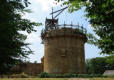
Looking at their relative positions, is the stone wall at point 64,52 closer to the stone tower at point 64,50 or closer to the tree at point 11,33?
the stone tower at point 64,50

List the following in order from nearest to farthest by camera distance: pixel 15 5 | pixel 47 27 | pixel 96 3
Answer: pixel 96 3
pixel 15 5
pixel 47 27

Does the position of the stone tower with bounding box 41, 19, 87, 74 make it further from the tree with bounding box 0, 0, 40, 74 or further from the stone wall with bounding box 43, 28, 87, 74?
the tree with bounding box 0, 0, 40, 74

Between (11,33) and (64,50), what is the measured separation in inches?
935

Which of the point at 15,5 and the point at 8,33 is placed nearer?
the point at 8,33

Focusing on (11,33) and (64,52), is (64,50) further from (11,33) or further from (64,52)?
(11,33)

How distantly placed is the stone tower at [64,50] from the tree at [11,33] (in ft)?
71.1

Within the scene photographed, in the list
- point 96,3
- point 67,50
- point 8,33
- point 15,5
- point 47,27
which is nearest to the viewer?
point 96,3

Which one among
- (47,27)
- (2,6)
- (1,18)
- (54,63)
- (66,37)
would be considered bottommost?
(54,63)

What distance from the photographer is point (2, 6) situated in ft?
28.7

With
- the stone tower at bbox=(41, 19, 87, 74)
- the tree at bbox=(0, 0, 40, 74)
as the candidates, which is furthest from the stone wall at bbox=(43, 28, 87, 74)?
→ the tree at bbox=(0, 0, 40, 74)

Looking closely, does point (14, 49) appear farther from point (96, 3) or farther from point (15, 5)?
point (96, 3)

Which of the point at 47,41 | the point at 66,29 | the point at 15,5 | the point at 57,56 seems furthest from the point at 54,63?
the point at 15,5

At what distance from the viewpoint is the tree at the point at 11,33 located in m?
8.40

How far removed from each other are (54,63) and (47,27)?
747 cm
